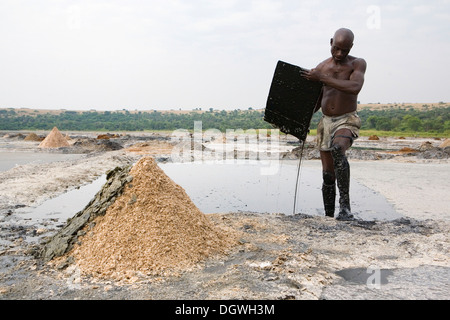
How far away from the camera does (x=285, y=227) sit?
4.07 metres

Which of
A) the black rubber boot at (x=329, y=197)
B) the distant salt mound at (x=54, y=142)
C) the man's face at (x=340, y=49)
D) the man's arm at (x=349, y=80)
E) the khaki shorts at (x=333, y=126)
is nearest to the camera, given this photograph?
the man's arm at (x=349, y=80)

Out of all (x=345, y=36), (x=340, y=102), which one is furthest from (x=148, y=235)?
(x=345, y=36)

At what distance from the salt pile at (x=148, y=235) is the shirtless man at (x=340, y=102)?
5.36ft

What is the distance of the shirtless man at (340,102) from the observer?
4.23 metres

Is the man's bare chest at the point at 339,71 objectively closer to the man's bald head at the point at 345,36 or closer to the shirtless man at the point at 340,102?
the shirtless man at the point at 340,102

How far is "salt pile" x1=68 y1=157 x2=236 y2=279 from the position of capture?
2.79 meters

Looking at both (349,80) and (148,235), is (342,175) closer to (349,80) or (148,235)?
(349,80)

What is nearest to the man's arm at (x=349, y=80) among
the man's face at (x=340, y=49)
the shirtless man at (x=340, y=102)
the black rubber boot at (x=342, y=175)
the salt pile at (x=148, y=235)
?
the shirtless man at (x=340, y=102)

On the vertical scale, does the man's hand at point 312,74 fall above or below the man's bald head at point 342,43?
below
